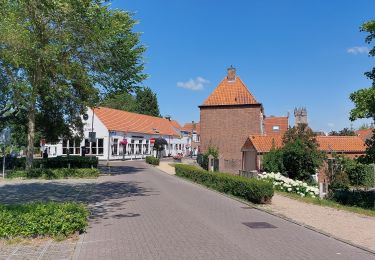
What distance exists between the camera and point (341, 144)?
130 feet

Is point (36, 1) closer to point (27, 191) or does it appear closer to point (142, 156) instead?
point (27, 191)

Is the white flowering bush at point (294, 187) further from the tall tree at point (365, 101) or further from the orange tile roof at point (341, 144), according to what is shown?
the orange tile roof at point (341, 144)

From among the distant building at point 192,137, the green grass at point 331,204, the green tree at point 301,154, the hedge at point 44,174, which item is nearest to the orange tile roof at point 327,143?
the green tree at point 301,154

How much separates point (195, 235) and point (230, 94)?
3974 centimetres

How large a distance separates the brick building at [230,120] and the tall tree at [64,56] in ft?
50.8

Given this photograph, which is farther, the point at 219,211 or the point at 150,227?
the point at 219,211

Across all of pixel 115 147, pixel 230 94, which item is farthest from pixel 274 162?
pixel 115 147

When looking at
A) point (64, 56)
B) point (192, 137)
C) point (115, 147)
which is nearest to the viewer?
point (64, 56)

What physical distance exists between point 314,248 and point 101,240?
4.61 m

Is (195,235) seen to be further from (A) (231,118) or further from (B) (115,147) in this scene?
(B) (115,147)

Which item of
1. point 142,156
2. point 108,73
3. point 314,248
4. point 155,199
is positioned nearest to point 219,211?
point 155,199

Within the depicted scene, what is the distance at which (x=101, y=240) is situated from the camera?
9.68 m

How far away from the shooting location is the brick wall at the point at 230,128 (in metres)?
47.0

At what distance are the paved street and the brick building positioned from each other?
30684 millimetres
